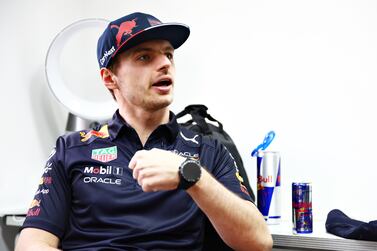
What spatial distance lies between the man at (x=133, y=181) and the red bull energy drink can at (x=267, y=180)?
347 millimetres

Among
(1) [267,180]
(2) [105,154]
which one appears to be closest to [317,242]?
(1) [267,180]

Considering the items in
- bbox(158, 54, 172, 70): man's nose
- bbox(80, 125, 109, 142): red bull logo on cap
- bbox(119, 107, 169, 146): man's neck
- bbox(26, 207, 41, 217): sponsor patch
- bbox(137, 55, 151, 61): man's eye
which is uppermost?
bbox(137, 55, 151, 61): man's eye

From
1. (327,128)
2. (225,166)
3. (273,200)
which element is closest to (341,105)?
(327,128)

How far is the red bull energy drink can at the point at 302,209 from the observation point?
158cm

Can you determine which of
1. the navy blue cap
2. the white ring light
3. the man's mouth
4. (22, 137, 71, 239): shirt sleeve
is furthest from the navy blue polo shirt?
the white ring light

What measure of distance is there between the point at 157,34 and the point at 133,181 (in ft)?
1.38

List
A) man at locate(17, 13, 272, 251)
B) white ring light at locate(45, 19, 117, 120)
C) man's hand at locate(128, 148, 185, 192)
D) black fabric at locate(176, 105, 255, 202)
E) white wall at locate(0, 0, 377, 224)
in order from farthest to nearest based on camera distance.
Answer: white ring light at locate(45, 19, 117, 120) < white wall at locate(0, 0, 377, 224) < black fabric at locate(176, 105, 255, 202) < man at locate(17, 13, 272, 251) < man's hand at locate(128, 148, 185, 192)

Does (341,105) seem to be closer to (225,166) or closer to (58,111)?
(225,166)

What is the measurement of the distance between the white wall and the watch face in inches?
36.1

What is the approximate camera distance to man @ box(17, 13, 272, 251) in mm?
1298

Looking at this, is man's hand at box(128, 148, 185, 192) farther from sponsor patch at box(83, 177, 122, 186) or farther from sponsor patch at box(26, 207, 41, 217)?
sponsor patch at box(26, 207, 41, 217)

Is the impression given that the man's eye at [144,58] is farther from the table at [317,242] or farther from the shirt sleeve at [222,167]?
the table at [317,242]

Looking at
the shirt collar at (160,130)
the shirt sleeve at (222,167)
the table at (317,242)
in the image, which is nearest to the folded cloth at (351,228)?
the table at (317,242)

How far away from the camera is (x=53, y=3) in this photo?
2381 mm
